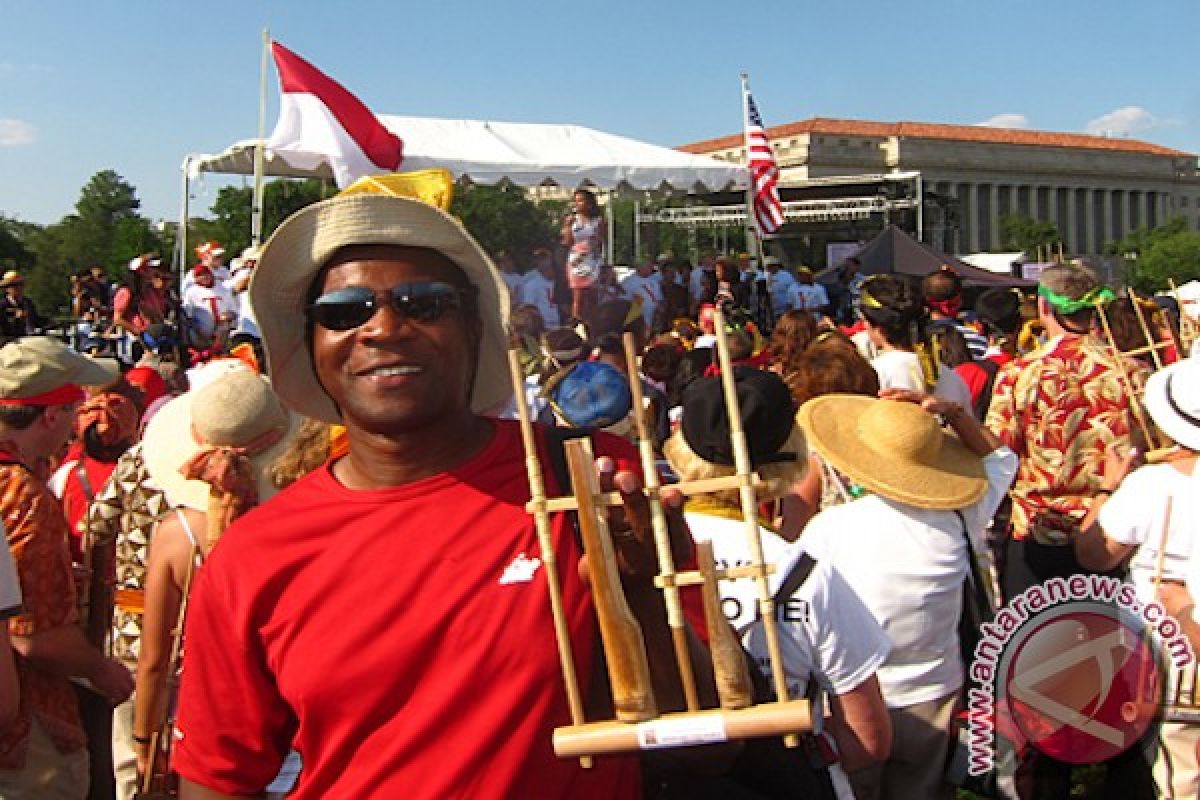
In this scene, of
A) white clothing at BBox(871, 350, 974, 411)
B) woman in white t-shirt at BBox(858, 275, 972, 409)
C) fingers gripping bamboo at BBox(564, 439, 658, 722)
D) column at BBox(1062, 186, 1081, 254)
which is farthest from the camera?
column at BBox(1062, 186, 1081, 254)

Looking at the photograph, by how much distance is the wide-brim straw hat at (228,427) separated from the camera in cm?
323

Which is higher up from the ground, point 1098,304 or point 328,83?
point 328,83

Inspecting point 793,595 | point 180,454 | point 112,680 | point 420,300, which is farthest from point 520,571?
point 112,680

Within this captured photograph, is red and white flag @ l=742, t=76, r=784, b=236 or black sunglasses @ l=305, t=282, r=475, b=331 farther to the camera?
red and white flag @ l=742, t=76, r=784, b=236

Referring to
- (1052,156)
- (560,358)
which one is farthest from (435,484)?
(1052,156)

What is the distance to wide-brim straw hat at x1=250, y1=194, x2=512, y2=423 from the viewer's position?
6.39 ft

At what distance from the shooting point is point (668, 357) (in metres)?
7.23

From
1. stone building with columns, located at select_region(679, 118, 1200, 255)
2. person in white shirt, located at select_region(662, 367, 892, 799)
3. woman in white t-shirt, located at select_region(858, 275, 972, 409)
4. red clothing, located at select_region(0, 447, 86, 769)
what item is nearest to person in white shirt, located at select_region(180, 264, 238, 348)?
woman in white t-shirt, located at select_region(858, 275, 972, 409)

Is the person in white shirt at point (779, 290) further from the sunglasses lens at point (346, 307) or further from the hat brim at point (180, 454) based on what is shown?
the sunglasses lens at point (346, 307)

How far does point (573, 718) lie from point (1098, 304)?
391 centimetres

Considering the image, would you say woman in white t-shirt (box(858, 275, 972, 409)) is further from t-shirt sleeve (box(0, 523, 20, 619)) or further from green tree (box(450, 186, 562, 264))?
green tree (box(450, 186, 562, 264))

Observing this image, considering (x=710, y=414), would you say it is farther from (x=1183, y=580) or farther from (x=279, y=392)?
(x=1183, y=580)

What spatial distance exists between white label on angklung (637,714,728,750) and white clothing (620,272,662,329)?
42.1 feet

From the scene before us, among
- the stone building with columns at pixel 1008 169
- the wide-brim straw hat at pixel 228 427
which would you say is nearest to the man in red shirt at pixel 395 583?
the wide-brim straw hat at pixel 228 427
